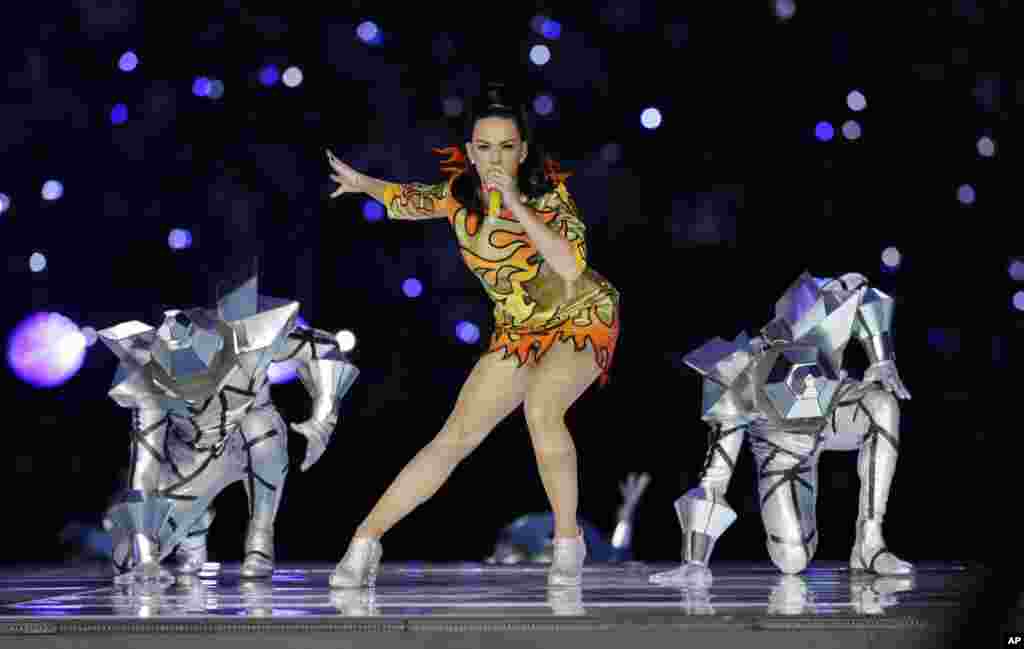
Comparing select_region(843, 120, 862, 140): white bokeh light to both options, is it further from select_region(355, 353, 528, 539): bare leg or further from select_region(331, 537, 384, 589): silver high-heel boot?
select_region(331, 537, 384, 589): silver high-heel boot

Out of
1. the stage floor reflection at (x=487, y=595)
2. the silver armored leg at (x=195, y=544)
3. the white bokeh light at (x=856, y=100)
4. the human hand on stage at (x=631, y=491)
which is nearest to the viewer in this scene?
the stage floor reflection at (x=487, y=595)

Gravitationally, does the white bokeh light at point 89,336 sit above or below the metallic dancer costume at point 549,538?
above

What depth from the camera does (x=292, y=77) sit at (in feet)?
16.2

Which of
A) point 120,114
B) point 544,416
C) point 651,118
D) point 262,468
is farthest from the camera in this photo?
point 120,114

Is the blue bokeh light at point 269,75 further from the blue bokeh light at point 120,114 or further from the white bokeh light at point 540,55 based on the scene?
the white bokeh light at point 540,55

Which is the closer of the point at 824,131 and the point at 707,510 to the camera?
the point at 707,510

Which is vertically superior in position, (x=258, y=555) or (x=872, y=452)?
(x=872, y=452)

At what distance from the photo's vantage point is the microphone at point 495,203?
10.8 feet

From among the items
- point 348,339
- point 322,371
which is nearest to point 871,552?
point 322,371

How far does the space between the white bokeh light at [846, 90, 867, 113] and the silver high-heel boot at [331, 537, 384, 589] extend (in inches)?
95.7

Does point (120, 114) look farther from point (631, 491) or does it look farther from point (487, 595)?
point (487, 595)

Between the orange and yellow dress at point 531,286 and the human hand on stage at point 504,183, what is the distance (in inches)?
4.9

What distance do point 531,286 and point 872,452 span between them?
967mm

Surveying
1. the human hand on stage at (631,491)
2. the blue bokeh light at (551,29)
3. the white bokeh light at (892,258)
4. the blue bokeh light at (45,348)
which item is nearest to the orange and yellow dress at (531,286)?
the human hand on stage at (631,491)
